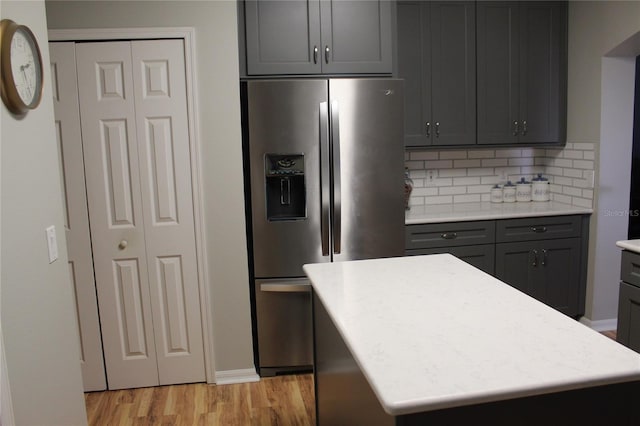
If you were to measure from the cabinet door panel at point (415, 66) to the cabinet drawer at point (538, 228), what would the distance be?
79 centimetres

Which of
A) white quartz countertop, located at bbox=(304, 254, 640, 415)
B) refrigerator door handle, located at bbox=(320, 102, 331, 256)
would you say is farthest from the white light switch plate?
refrigerator door handle, located at bbox=(320, 102, 331, 256)

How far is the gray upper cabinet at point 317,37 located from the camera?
3.17 meters

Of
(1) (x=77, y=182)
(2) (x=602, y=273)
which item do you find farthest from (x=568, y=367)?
(2) (x=602, y=273)

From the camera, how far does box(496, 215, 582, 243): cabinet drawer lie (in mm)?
3730

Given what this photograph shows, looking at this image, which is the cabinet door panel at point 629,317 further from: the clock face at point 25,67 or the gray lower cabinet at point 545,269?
the clock face at point 25,67

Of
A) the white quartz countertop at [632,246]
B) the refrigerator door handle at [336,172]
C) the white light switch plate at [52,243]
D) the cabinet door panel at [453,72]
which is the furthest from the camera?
the cabinet door panel at [453,72]

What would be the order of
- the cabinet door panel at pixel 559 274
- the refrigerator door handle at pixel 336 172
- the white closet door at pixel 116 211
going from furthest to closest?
the cabinet door panel at pixel 559 274 < the refrigerator door handle at pixel 336 172 < the white closet door at pixel 116 211

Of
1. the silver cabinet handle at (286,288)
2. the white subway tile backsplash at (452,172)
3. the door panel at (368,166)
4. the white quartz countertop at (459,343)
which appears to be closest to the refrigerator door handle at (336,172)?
the door panel at (368,166)

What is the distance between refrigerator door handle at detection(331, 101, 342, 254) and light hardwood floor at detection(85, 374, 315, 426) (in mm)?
859

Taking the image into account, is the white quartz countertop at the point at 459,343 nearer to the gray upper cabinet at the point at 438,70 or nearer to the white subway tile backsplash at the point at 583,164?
the gray upper cabinet at the point at 438,70

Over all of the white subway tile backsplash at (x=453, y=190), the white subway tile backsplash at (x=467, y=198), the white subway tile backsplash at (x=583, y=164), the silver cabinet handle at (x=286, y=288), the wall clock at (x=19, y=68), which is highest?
the wall clock at (x=19, y=68)

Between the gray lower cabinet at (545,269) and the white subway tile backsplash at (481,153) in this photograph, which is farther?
the white subway tile backsplash at (481,153)

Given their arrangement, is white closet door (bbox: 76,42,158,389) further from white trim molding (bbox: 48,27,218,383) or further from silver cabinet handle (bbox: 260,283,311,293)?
silver cabinet handle (bbox: 260,283,311,293)

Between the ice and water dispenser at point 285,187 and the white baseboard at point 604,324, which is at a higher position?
the ice and water dispenser at point 285,187
